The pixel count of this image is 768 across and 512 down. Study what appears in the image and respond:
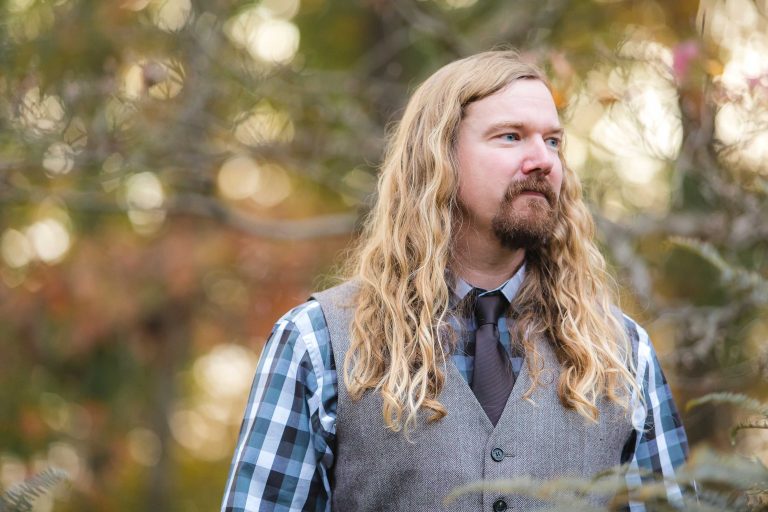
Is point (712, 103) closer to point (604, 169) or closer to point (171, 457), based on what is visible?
point (604, 169)

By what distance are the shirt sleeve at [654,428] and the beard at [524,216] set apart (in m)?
0.42

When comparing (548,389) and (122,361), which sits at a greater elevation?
(122,361)

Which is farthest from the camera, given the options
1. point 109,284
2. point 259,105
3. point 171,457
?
point 171,457

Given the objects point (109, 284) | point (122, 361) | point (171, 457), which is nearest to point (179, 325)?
point (122, 361)

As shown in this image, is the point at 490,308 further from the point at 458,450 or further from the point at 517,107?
the point at 517,107

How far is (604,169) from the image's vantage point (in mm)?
4520

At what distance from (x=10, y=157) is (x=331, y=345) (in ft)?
9.04

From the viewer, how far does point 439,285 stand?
8.25 ft

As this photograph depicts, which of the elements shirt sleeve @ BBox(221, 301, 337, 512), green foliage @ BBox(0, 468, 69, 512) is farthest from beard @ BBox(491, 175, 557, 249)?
green foliage @ BBox(0, 468, 69, 512)

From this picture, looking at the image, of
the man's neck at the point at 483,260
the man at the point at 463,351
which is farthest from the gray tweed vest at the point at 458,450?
the man's neck at the point at 483,260

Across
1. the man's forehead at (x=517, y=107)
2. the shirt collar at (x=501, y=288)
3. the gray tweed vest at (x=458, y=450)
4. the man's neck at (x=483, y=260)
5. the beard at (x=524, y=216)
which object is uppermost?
the man's forehead at (x=517, y=107)

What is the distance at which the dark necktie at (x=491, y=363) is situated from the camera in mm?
2346

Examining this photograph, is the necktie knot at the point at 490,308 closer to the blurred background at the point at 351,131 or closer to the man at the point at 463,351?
the man at the point at 463,351

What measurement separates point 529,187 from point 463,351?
1.50 ft
